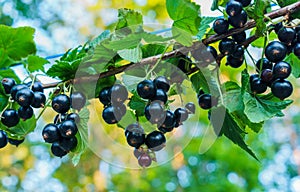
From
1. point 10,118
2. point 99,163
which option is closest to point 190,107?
point 10,118

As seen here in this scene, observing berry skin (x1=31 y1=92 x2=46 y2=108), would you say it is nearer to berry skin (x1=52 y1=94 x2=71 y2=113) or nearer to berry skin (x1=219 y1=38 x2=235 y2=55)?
berry skin (x1=52 y1=94 x2=71 y2=113)

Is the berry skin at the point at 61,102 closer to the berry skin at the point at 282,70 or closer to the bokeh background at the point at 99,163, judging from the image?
the berry skin at the point at 282,70

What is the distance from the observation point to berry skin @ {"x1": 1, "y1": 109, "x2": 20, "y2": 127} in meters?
0.45

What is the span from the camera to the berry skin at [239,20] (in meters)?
0.40

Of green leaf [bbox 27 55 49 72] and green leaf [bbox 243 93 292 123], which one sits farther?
green leaf [bbox 27 55 49 72]

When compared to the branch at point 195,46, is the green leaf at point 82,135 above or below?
below

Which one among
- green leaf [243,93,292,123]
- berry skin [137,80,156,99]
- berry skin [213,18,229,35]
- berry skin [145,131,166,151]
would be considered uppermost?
berry skin [213,18,229,35]

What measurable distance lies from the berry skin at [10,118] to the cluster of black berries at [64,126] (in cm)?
4

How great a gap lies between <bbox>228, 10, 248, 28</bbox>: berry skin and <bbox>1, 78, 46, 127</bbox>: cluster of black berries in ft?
0.67

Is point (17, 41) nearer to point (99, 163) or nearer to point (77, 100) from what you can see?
point (77, 100)

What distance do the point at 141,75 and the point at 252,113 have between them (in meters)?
0.12

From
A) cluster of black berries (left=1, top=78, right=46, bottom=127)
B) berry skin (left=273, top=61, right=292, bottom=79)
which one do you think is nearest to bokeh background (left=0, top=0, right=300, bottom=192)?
cluster of black berries (left=1, top=78, right=46, bottom=127)

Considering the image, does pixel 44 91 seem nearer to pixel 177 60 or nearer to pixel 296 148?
pixel 177 60

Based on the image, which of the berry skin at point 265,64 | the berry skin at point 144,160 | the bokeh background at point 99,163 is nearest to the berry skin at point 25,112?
the berry skin at point 144,160
